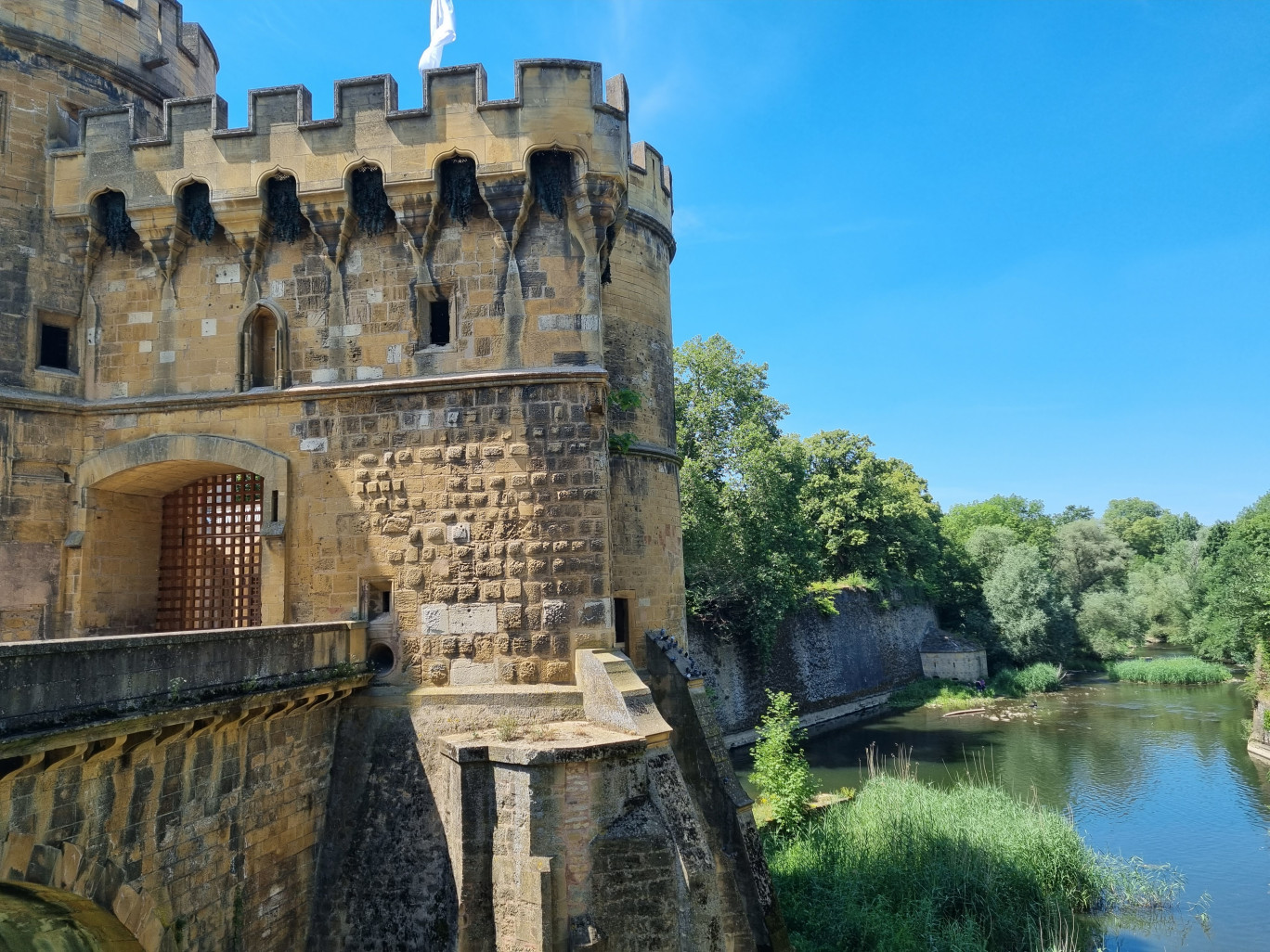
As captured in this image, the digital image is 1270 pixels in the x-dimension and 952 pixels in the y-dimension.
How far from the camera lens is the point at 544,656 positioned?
835cm

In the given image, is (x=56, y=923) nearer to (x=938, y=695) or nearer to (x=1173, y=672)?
(x=938, y=695)

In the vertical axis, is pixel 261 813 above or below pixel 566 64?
below

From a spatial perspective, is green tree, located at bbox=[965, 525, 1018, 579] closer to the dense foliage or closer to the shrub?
the dense foliage

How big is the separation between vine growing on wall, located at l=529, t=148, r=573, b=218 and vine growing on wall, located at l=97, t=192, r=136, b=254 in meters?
4.60

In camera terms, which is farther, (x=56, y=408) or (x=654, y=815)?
(x=56, y=408)

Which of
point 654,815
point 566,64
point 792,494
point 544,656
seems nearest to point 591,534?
point 544,656

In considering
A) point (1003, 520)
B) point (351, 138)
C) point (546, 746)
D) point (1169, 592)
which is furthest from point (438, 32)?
point (1003, 520)

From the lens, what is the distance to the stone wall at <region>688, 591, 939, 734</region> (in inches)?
993

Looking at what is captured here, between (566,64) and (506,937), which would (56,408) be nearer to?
(566,64)

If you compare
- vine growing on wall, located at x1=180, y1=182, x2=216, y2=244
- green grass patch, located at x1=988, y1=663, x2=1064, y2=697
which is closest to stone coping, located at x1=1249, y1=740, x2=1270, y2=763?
green grass patch, located at x1=988, y1=663, x2=1064, y2=697

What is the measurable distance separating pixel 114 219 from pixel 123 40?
7.72 feet

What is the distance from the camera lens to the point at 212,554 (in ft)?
32.7

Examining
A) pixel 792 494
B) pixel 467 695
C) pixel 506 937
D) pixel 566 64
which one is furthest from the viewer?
pixel 792 494

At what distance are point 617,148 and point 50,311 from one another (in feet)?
21.0
